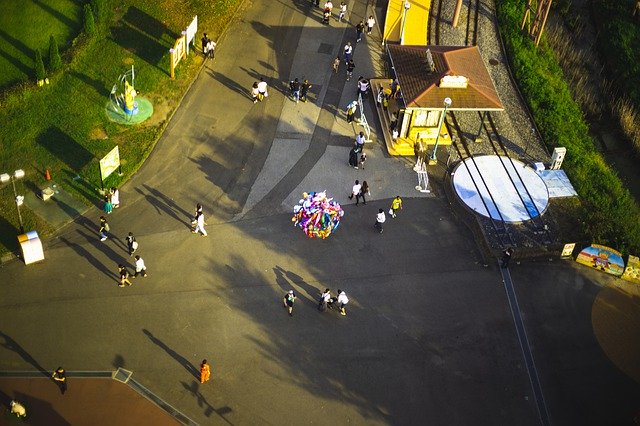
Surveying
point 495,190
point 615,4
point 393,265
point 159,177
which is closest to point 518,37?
point 615,4

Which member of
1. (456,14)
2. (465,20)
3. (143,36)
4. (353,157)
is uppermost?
(456,14)

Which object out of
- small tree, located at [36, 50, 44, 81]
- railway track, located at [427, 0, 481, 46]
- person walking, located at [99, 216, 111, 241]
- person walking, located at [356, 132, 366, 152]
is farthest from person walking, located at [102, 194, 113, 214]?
railway track, located at [427, 0, 481, 46]

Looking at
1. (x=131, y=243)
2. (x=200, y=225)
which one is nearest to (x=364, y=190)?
(x=200, y=225)

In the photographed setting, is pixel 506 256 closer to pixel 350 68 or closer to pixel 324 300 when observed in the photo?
pixel 324 300

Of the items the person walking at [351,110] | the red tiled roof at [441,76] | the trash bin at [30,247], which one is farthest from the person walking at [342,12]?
the trash bin at [30,247]

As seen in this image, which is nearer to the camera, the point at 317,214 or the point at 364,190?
the point at 317,214

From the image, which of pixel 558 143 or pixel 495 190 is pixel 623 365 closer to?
pixel 495 190
